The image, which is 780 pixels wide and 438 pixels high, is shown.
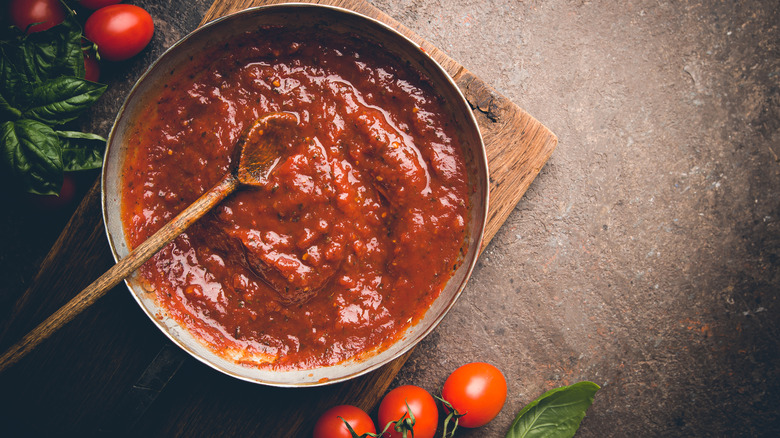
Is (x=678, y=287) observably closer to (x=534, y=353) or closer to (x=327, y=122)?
(x=534, y=353)

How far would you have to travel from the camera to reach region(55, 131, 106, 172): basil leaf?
1591 mm

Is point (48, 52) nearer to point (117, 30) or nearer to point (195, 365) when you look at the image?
point (117, 30)

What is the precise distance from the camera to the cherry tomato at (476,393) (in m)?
1.76

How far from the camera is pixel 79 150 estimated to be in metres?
1.61

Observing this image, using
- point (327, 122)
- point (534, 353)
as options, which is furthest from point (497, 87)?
point (534, 353)

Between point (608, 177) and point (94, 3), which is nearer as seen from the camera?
point (94, 3)

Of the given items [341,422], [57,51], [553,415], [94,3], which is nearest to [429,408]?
Result: [341,422]

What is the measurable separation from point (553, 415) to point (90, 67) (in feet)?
8.18

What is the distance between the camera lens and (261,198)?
154 cm

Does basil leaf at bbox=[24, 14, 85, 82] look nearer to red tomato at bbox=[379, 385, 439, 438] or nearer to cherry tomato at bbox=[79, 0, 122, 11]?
cherry tomato at bbox=[79, 0, 122, 11]

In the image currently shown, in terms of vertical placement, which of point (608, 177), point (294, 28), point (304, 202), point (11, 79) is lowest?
point (11, 79)

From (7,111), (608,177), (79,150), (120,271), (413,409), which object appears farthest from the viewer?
(608,177)

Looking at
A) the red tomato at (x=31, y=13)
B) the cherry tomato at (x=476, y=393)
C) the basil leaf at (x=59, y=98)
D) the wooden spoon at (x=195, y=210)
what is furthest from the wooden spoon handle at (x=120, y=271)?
the cherry tomato at (x=476, y=393)

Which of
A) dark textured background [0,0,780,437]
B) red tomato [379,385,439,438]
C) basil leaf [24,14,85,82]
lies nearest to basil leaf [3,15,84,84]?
basil leaf [24,14,85,82]
